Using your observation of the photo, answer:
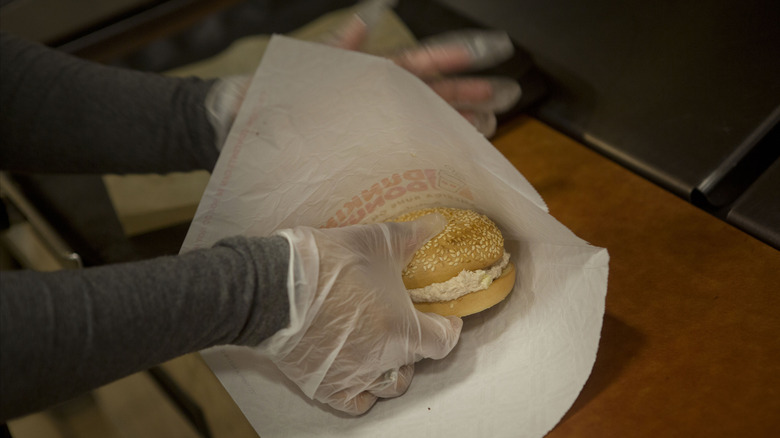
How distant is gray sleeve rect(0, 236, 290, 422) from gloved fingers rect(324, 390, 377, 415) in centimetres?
13

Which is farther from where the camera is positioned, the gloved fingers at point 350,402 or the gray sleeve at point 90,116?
the gray sleeve at point 90,116

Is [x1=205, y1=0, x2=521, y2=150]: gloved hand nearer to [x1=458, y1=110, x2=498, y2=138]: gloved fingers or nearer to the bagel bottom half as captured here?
[x1=458, y1=110, x2=498, y2=138]: gloved fingers

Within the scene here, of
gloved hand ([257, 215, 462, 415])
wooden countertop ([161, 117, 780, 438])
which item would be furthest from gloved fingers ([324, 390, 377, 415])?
wooden countertop ([161, 117, 780, 438])

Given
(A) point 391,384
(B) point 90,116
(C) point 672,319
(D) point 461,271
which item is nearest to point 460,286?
(D) point 461,271

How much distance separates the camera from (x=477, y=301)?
2.36 feet

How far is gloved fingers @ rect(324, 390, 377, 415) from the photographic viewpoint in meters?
0.67

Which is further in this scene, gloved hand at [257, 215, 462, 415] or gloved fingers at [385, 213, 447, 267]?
gloved fingers at [385, 213, 447, 267]

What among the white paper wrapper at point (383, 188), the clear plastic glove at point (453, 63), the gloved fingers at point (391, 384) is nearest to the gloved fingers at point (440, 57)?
the clear plastic glove at point (453, 63)

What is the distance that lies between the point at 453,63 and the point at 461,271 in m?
0.26

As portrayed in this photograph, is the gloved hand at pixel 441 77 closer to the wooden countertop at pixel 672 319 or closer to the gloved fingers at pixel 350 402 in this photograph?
the wooden countertop at pixel 672 319

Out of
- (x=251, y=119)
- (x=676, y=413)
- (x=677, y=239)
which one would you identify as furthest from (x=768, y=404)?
(x=251, y=119)

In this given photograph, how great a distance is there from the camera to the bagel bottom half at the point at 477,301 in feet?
2.36

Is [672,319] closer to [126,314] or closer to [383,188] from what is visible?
[383,188]

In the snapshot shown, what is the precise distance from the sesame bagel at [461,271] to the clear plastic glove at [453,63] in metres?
Answer: 0.15
